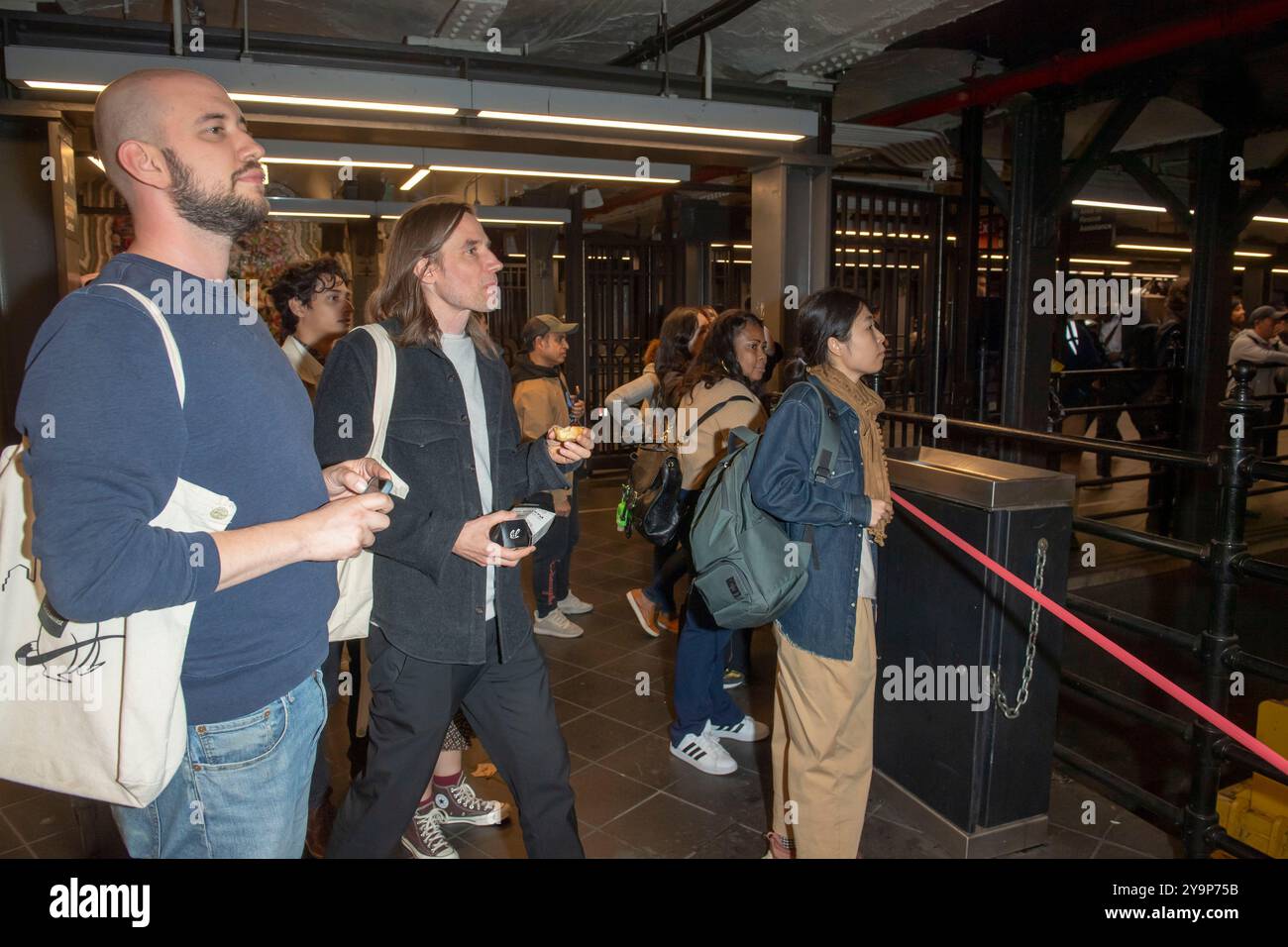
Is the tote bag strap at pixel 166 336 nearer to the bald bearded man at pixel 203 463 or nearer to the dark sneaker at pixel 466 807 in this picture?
the bald bearded man at pixel 203 463

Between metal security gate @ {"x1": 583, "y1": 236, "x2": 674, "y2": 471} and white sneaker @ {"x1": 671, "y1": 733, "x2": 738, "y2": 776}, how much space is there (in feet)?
22.4

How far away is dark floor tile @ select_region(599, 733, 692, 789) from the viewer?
344cm

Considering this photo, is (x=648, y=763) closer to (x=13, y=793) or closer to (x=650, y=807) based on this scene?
(x=650, y=807)

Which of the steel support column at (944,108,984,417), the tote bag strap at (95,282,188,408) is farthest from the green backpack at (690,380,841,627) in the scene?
the steel support column at (944,108,984,417)

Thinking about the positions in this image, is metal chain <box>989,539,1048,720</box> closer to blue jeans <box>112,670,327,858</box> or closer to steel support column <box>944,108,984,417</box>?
blue jeans <box>112,670,327,858</box>

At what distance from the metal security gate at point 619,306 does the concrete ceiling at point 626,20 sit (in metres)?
4.64

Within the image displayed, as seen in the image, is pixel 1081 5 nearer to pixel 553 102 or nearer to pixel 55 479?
pixel 553 102

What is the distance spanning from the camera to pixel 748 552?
2441 mm

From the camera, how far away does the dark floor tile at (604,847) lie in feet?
9.47

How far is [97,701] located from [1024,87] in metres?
6.68

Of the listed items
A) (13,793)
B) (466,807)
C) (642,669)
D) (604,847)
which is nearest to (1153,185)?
(642,669)

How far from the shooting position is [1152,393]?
25.5 ft

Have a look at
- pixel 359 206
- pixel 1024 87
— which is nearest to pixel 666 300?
pixel 359 206
